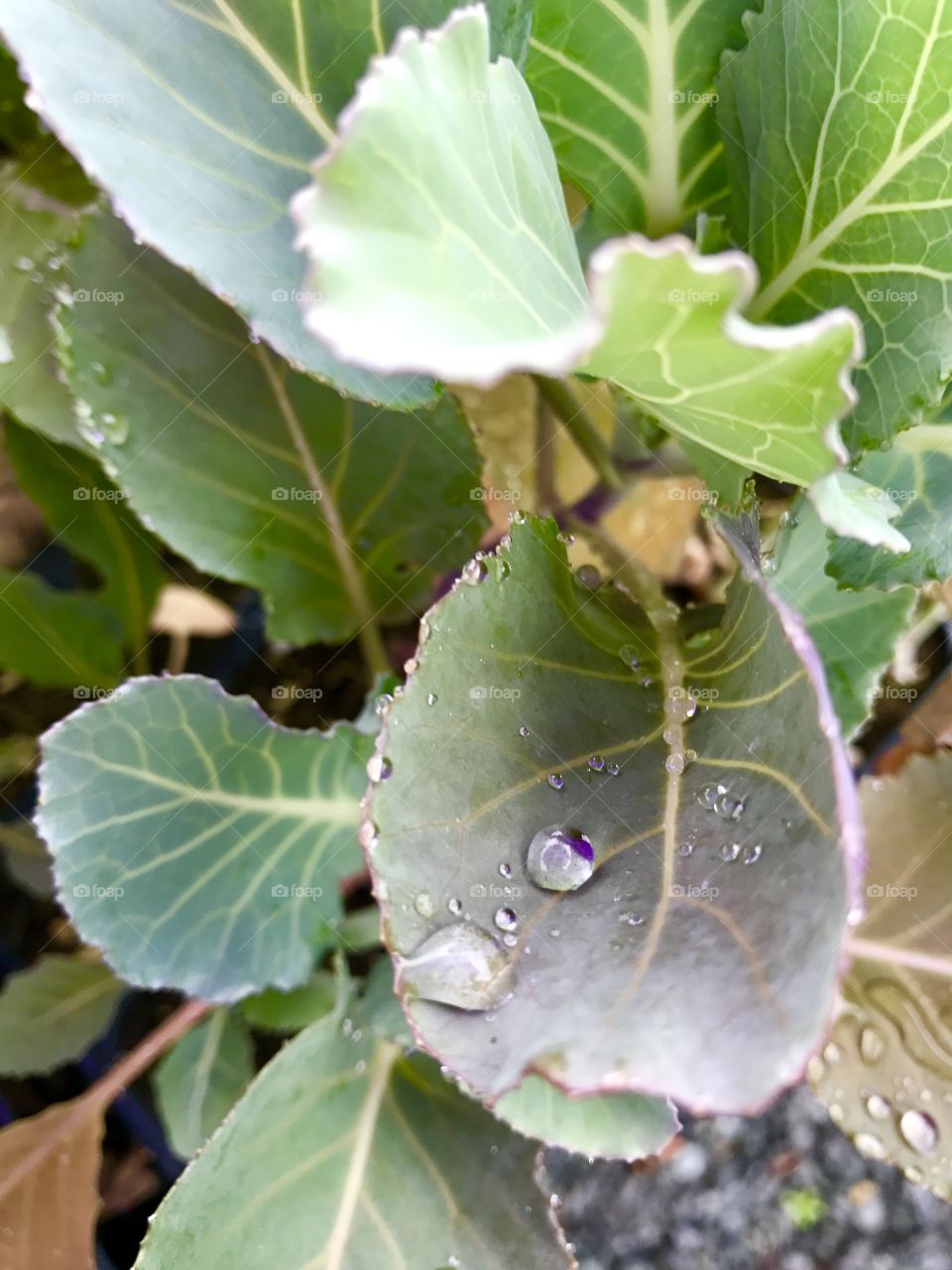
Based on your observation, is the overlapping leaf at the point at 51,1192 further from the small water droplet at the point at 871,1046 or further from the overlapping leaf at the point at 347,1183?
the small water droplet at the point at 871,1046

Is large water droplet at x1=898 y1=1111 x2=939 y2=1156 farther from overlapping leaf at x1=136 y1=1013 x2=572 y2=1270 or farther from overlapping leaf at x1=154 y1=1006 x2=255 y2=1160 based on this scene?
overlapping leaf at x1=154 y1=1006 x2=255 y2=1160

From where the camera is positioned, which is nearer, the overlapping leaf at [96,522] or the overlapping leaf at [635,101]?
the overlapping leaf at [635,101]

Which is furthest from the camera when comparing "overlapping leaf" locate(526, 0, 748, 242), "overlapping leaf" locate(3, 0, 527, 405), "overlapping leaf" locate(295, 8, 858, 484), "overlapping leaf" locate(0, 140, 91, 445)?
"overlapping leaf" locate(0, 140, 91, 445)

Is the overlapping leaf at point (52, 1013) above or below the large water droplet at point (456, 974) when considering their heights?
below

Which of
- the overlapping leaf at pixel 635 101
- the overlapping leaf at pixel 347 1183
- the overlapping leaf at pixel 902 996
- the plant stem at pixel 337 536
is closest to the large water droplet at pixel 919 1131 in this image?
the overlapping leaf at pixel 902 996

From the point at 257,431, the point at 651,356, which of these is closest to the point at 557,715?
the point at 651,356

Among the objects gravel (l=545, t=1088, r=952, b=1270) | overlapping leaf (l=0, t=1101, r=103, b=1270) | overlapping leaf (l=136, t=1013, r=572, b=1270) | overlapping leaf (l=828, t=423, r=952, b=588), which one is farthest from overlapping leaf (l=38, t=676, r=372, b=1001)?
gravel (l=545, t=1088, r=952, b=1270)
